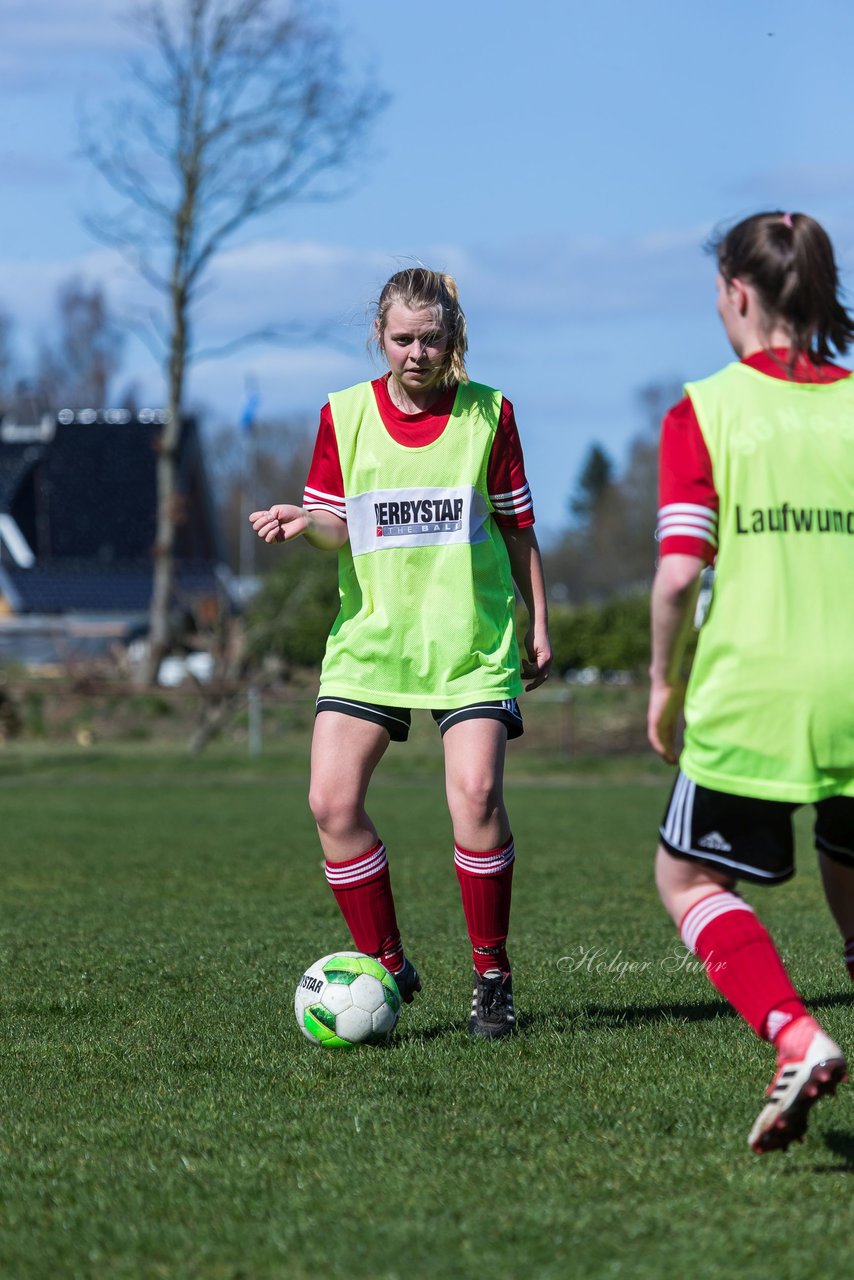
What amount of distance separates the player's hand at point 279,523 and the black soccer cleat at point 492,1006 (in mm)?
1492

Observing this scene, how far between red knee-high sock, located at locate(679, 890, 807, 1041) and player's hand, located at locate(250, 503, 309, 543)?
170 cm

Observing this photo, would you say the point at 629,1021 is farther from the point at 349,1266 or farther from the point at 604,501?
the point at 604,501

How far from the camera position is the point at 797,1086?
10.0 feet

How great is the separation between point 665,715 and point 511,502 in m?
1.65

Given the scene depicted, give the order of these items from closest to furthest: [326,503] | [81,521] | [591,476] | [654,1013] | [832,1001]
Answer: [326,503] → [654,1013] → [832,1001] → [81,521] → [591,476]

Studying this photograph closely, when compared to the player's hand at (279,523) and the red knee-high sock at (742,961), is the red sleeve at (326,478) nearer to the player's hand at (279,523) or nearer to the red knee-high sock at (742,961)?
the player's hand at (279,523)

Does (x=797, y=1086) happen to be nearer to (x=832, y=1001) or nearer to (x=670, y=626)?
(x=670, y=626)

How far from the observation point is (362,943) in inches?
200

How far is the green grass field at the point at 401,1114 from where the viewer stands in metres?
2.94

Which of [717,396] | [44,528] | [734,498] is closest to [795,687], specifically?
[734,498]

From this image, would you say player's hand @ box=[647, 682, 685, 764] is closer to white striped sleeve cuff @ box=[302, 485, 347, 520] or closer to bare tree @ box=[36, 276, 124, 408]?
white striped sleeve cuff @ box=[302, 485, 347, 520]

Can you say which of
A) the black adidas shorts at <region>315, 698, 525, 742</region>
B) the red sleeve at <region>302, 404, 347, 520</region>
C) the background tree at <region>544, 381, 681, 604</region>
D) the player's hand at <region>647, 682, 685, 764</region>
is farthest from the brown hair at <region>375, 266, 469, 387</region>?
the background tree at <region>544, 381, 681, 604</region>

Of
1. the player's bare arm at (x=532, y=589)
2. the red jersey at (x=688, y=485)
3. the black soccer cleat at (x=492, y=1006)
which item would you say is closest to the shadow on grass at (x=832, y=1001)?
the black soccer cleat at (x=492, y=1006)

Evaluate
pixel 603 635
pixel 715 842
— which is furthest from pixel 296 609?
pixel 715 842
